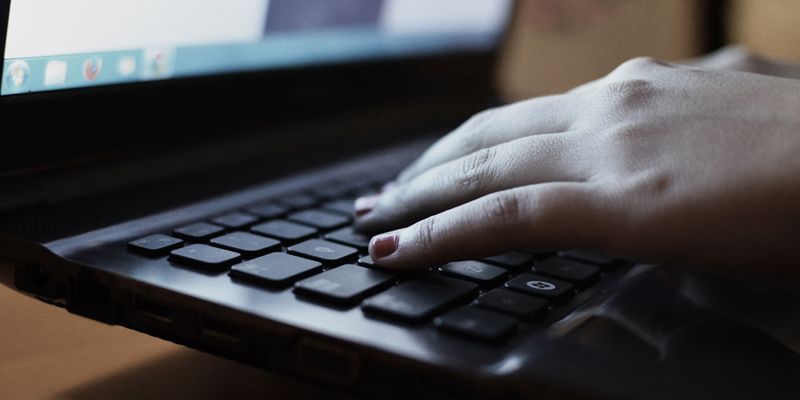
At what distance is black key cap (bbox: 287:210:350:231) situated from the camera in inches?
20.7

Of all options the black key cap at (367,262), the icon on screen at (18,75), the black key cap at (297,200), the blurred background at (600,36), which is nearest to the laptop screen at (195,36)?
the icon on screen at (18,75)

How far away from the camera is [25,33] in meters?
0.47

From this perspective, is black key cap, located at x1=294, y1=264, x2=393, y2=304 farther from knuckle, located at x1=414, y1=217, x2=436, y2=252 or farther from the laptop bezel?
the laptop bezel

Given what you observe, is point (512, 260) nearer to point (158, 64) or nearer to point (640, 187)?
point (640, 187)

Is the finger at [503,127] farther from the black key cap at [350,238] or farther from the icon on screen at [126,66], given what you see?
the icon on screen at [126,66]

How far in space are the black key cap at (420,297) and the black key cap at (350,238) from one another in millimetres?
69

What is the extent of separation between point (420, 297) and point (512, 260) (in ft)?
0.33

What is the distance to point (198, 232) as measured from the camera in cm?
48

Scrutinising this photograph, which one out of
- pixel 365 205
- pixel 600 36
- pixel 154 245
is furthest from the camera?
pixel 600 36

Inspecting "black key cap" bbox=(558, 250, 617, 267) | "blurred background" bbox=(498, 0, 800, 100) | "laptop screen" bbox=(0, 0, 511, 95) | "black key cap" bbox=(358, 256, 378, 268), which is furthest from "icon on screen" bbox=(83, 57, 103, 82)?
"blurred background" bbox=(498, 0, 800, 100)

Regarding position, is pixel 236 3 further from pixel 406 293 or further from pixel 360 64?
pixel 406 293

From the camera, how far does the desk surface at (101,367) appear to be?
18.4 inches

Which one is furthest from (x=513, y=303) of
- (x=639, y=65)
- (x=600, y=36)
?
(x=600, y=36)

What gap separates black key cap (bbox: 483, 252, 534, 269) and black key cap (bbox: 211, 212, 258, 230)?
16cm
